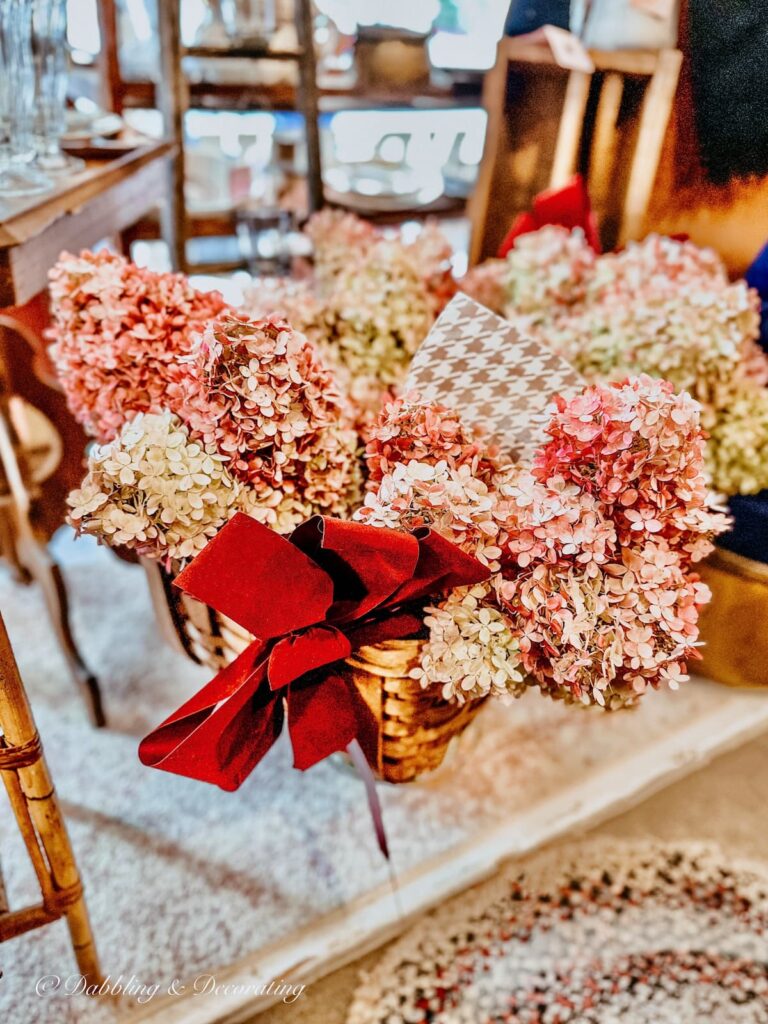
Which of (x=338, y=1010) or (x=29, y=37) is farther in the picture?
(x=29, y=37)

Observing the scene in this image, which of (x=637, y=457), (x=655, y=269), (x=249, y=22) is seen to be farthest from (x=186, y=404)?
(x=249, y=22)

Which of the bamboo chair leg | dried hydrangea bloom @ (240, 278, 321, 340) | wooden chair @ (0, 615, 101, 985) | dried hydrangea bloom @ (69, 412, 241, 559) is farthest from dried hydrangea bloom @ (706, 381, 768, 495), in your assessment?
the bamboo chair leg

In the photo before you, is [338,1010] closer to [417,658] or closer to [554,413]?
[417,658]

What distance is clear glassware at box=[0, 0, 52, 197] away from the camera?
3.92 ft

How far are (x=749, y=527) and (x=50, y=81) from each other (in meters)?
1.40

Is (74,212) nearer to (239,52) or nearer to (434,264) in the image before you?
(434,264)

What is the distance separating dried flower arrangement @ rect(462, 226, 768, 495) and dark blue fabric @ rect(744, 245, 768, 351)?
15mm

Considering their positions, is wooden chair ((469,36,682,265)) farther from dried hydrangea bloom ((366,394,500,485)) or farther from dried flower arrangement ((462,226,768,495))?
dried hydrangea bloom ((366,394,500,485))

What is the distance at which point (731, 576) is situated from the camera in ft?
3.93

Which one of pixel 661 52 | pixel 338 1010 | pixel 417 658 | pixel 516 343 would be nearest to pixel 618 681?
pixel 417 658

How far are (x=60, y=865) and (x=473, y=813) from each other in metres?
0.66

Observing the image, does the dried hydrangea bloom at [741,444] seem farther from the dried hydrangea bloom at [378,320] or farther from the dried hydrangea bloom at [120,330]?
the dried hydrangea bloom at [120,330]

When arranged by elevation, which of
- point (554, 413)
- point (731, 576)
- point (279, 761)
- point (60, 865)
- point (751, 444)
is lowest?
point (279, 761)

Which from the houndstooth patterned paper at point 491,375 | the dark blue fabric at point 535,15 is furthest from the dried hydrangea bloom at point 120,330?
the dark blue fabric at point 535,15
